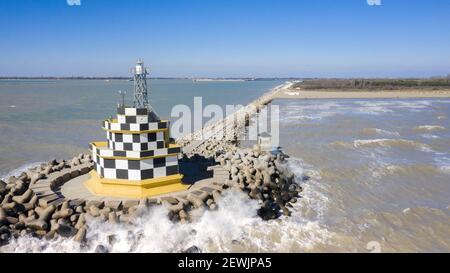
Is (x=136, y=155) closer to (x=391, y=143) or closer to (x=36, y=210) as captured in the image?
(x=36, y=210)

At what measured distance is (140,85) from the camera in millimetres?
9055

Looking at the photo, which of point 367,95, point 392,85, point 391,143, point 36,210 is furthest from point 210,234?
point 392,85

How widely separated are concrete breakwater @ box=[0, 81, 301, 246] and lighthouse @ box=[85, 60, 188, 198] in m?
0.54

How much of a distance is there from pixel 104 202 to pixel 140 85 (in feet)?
9.62

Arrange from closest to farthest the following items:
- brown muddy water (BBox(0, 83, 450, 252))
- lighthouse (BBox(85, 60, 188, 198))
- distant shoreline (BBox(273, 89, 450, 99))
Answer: brown muddy water (BBox(0, 83, 450, 252)), lighthouse (BBox(85, 60, 188, 198)), distant shoreline (BBox(273, 89, 450, 99))

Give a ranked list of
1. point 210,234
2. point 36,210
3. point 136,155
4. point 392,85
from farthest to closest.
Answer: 1. point 392,85
2. point 136,155
3. point 210,234
4. point 36,210

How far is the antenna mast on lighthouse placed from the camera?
9047mm

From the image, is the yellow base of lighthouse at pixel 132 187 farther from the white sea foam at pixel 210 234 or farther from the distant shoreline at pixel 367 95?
the distant shoreline at pixel 367 95

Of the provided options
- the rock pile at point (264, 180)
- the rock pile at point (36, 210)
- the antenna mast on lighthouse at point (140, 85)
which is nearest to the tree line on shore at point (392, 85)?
the rock pile at point (264, 180)

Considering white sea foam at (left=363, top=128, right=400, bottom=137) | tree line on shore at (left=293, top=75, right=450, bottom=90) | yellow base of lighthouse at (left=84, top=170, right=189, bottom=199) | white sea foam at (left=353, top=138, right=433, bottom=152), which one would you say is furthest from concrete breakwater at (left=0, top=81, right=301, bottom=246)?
tree line on shore at (left=293, top=75, right=450, bottom=90)

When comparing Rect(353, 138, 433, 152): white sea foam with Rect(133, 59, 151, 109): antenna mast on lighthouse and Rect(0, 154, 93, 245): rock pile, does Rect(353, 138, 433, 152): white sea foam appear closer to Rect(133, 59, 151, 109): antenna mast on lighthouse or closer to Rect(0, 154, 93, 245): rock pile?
Rect(133, 59, 151, 109): antenna mast on lighthouse

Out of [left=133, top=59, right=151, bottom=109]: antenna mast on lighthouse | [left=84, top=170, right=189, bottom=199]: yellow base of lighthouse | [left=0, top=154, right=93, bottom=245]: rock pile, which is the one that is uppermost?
[left=133, top=59, right=151, bottom=109]: antenna mast on lighthouse
